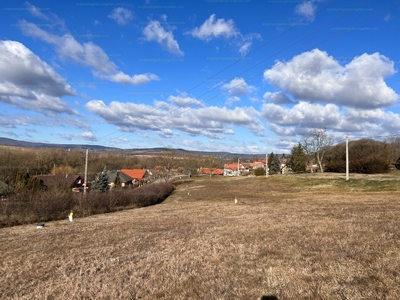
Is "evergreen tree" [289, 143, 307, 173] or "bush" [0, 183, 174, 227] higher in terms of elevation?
"evergreen tree" [289, 143, 307, 173]

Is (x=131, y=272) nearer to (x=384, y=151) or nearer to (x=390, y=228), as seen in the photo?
(x=390, y=228)

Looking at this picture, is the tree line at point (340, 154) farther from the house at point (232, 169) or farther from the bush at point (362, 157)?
the house at point (232, 169)

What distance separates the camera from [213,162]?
11062cm

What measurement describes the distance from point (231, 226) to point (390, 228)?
16.8 ft

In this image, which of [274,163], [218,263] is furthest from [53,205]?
[274,163]

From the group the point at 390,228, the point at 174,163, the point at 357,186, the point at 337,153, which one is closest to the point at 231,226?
the point at 390,228

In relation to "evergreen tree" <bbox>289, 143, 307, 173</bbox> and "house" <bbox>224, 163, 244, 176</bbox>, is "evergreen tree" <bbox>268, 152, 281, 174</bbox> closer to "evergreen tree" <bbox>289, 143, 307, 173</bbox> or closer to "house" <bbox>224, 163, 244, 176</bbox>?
"evergreen tree" <bbox>289, 143, 307, 173</bbox>

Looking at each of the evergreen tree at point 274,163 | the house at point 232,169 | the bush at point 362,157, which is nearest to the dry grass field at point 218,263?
the bush at point 362,157

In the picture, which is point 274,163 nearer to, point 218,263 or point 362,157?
point 362,157

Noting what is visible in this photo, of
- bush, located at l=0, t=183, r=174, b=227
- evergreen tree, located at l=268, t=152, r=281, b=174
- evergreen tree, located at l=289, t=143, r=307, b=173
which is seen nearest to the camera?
bush, located at l=0, t=183, r=174, b=227

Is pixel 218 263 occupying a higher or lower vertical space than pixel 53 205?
higher

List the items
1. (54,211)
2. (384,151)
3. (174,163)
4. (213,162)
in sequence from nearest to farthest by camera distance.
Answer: (54,211) < (384,151) < (174,163) < (213,162)

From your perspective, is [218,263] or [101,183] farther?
[101,183]

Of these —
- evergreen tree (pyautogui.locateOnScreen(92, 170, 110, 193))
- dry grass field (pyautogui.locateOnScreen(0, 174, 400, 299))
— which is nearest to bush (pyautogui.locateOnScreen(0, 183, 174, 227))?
dry grass field (pyautogui.locateOnScreen(0, 174, 400, 299))
